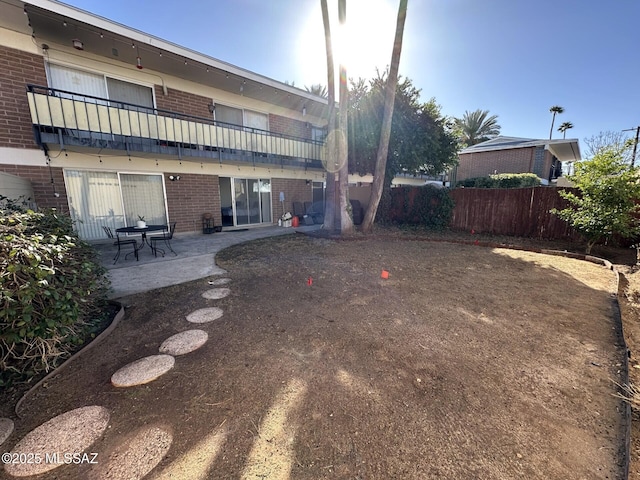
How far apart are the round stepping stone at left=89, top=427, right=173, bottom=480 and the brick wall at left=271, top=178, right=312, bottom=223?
Answer: 406 inches

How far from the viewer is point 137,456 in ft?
5.12

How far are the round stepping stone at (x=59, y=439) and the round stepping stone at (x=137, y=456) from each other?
174 millimetres

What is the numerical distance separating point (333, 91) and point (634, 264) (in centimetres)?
897

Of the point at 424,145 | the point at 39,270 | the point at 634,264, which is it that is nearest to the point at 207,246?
the point at 39,270

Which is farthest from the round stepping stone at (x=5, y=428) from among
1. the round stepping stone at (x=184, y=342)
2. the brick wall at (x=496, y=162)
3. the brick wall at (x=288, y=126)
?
the brick wall at (x=496, y=162)

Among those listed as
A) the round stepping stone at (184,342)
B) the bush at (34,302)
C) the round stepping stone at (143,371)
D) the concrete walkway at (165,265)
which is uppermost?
the bush at (34,302)

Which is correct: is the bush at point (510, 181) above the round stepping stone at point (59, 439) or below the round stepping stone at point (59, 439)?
above

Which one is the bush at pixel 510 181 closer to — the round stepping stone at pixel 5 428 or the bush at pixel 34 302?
the bush at pixel 34 302

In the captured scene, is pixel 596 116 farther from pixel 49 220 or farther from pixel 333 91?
pixel 49 220

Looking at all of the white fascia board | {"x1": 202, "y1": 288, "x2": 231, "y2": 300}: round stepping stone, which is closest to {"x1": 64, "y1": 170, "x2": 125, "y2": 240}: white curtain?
the white fascia board

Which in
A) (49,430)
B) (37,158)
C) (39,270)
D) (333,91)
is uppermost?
(333,91)

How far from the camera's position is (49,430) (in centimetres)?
176

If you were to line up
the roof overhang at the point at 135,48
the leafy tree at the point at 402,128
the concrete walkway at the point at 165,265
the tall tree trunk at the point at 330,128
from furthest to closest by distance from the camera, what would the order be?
1. the leafy tree at the point at 402,128
2. the tall tree trunk at the point at 330,128
3. the roof overhang at the point at 135,48
4. the concrete walkway at the point at 165,265

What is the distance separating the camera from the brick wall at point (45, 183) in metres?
6.34
